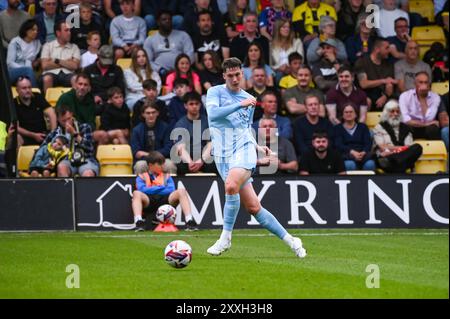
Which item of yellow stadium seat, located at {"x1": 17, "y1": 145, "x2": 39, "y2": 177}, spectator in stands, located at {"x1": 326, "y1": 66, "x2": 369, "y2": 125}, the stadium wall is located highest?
spectator in stands, located at {"x1": 326, "y1": 66, "x2": 369, "y2": 125}

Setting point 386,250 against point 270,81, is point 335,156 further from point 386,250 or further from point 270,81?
point 386,250

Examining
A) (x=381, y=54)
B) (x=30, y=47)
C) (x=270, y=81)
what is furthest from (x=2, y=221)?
(x=381, y=54)

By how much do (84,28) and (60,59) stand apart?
0.87 meters

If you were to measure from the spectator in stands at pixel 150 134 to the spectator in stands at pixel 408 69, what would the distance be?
A: 4679 mm

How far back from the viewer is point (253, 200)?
39.5ft

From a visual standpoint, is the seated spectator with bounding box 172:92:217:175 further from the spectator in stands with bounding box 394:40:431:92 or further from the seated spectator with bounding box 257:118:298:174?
the spectator in stands with bounding box 394:40:431:92

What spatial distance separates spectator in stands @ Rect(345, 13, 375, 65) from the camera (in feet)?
66.6

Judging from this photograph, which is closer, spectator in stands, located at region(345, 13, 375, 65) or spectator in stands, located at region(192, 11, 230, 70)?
spectator in stands, located at region(192, 11, 230, 70)

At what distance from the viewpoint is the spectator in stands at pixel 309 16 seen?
67.1 feet

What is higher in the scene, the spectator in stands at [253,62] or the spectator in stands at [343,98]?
the spectator in stands at [253,62]

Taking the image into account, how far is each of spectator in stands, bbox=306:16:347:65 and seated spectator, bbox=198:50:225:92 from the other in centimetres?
184

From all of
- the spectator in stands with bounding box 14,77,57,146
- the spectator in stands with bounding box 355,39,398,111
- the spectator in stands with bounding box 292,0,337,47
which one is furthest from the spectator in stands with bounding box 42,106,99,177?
the spectator in stands with bounding box 355,39,398,111

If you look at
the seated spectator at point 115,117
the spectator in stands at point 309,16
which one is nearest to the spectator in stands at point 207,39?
the spectator in stands at point 309,16

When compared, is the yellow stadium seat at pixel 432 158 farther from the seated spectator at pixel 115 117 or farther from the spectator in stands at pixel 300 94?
the seated spectator at pixel 115 117
